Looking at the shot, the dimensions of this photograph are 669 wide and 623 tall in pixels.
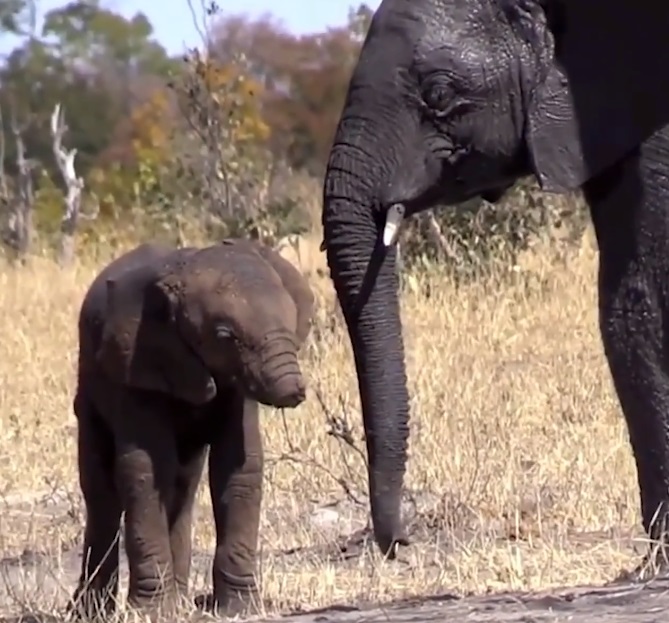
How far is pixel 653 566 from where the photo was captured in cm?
487

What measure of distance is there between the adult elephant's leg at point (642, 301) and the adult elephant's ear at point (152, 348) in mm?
1183

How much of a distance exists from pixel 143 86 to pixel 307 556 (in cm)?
3644

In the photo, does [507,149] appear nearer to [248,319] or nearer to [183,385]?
[248,319]

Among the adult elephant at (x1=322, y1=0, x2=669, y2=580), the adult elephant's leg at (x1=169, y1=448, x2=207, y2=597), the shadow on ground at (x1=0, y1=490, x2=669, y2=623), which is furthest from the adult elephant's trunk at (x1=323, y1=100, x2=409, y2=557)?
the adult elephant's leg at (x1=169, y1=448, x2=207, y2=597)

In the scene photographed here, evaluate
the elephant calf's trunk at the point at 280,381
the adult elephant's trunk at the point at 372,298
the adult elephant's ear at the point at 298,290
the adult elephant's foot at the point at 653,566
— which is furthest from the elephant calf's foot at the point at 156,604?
the adult elephant's foot at the point at 653,566

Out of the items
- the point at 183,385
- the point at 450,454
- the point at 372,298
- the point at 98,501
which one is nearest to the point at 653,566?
the point at 372,298

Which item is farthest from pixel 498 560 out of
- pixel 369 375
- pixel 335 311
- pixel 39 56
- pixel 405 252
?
pixel 39 56

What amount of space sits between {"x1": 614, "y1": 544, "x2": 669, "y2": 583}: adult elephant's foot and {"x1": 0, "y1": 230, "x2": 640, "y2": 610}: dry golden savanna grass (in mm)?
513

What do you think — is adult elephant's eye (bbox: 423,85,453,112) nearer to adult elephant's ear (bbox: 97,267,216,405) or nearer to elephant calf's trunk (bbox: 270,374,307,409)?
elephant calf's trunk (bbox: 270,374,307,409)

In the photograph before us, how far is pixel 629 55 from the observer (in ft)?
16.7

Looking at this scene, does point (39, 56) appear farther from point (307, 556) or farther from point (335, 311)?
point (307, 556)

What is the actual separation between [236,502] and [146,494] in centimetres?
27

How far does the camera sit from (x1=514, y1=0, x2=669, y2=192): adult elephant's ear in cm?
499

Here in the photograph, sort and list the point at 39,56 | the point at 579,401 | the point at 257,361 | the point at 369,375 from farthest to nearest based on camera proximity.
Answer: the point at 39,56
the point at 579,401
the point at 257,361
the point at 369,375
